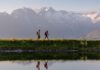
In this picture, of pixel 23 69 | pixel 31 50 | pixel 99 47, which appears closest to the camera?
pixel 23 69

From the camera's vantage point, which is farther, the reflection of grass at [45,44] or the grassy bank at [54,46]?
the reflection of grass at [45,44]

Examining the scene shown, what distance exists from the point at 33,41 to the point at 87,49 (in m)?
9.18

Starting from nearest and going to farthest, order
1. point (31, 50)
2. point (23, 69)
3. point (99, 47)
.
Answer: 1. point (23, 69)
2. point (31, 50)
3. point (99, 47)

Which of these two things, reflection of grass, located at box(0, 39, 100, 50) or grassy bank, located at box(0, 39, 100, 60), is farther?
reflection of grass, located at box(0, 39, 100, 50)

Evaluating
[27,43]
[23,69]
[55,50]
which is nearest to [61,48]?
[55,50]

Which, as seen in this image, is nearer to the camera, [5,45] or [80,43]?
[5,45]

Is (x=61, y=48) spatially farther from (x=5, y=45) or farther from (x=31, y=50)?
(x=5, y=45)

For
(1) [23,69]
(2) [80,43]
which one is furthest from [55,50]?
(1) [23,69]

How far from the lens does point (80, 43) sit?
6831cm

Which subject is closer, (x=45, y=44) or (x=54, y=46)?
(x=54, y=46)

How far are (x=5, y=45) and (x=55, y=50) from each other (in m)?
8.09

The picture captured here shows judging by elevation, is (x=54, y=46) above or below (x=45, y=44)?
below

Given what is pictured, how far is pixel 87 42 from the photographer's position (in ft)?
227

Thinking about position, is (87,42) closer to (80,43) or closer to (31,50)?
(80,43)
